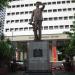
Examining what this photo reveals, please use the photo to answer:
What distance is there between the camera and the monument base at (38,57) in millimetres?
21766

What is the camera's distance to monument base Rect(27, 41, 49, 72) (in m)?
21.8

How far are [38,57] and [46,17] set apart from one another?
2452 inches

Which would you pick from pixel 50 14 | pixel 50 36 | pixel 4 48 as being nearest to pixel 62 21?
pixel 50 14

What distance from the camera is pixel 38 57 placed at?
21719 mm

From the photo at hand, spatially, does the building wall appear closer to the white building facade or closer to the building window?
the white building facade

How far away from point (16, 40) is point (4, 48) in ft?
138

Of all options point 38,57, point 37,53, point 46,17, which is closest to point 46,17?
point 46,17

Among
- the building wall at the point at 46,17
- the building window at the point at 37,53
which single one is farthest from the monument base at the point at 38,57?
the building wall at the point at 46,17

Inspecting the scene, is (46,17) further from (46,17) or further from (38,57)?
(38,57)

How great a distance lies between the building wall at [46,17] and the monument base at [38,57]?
58.3 meters

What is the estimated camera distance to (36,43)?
72.2ft

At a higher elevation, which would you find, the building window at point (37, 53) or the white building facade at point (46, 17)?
the white building facade at point (46, 17)

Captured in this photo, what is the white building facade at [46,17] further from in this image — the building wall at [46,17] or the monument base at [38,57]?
the monument base at [38,57]

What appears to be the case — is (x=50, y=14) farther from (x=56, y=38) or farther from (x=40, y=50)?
(x=40, y=50)
